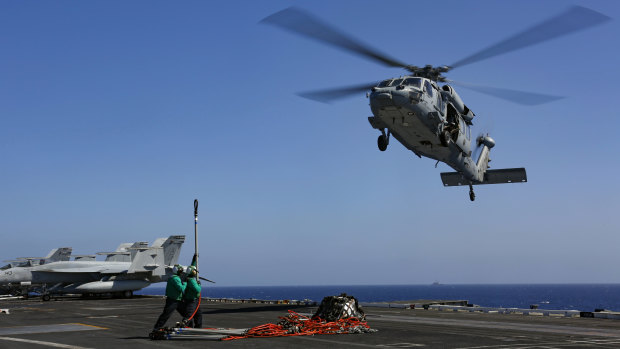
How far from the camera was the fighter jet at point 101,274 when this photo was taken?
191ft

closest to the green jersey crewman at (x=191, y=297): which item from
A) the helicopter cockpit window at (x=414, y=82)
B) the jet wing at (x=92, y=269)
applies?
the helicopter cockpit window at (x=414, y=82)

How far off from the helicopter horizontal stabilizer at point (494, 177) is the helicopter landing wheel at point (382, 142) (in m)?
8.77

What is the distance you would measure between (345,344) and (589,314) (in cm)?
2018

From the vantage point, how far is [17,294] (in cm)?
6662

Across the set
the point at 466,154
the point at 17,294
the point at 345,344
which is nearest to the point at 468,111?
the point at 466,154

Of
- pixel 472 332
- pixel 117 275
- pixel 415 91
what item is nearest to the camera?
pixel 472 332

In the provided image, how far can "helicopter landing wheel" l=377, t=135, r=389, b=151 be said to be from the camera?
32.1 metres

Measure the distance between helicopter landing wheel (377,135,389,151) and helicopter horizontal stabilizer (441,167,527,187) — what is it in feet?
28.8

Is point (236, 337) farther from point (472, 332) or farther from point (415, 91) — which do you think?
point (415, 91)

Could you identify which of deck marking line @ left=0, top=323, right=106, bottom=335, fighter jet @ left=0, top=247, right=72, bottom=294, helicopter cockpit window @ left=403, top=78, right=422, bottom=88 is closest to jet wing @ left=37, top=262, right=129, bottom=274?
fighter jet @ left=0, top=247, right=72, bottom=294

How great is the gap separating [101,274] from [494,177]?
139 feet

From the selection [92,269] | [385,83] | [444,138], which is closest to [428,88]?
[385,83]

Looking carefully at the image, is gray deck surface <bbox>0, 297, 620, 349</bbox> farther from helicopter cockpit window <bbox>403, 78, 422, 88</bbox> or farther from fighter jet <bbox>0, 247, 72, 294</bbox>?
fighter jet <bbox>0, 247, 72, 294</bbox>

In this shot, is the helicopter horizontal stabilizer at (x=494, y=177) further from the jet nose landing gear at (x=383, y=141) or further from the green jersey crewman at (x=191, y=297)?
the green jersey crewman at (x=191, y=297)
